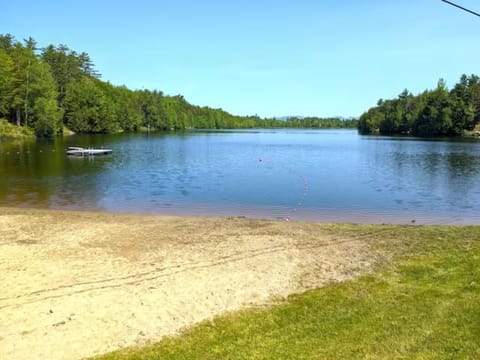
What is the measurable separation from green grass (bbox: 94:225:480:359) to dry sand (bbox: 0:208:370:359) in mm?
536

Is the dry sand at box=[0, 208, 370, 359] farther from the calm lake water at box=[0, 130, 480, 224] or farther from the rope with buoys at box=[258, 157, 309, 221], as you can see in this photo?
the calm lake water at box=[0, 130, 480, 224]

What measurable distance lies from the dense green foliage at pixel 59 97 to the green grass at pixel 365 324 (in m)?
83.2

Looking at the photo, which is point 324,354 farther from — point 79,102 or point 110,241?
point 79,102

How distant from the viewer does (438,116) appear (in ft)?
392

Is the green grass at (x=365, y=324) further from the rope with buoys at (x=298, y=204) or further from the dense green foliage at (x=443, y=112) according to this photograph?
the dense green foliage at (x=443, y=112)

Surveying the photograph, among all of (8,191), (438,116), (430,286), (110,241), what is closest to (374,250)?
(430,286)

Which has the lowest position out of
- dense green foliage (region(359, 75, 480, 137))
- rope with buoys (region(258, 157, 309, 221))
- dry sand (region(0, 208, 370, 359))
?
rope with buoys (region(258, 157, 309, 221))

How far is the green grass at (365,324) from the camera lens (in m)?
6.17

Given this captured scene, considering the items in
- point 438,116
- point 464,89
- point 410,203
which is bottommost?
point 410,203

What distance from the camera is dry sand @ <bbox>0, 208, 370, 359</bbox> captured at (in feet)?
23.7

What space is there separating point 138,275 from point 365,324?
5.18 meters

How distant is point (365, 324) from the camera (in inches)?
276

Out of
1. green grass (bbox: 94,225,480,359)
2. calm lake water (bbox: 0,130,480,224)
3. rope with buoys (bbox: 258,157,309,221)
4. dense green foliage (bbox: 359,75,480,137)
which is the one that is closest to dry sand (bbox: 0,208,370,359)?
green grass (bbox: 94,225,480,359)

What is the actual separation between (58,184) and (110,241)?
17.8 m
